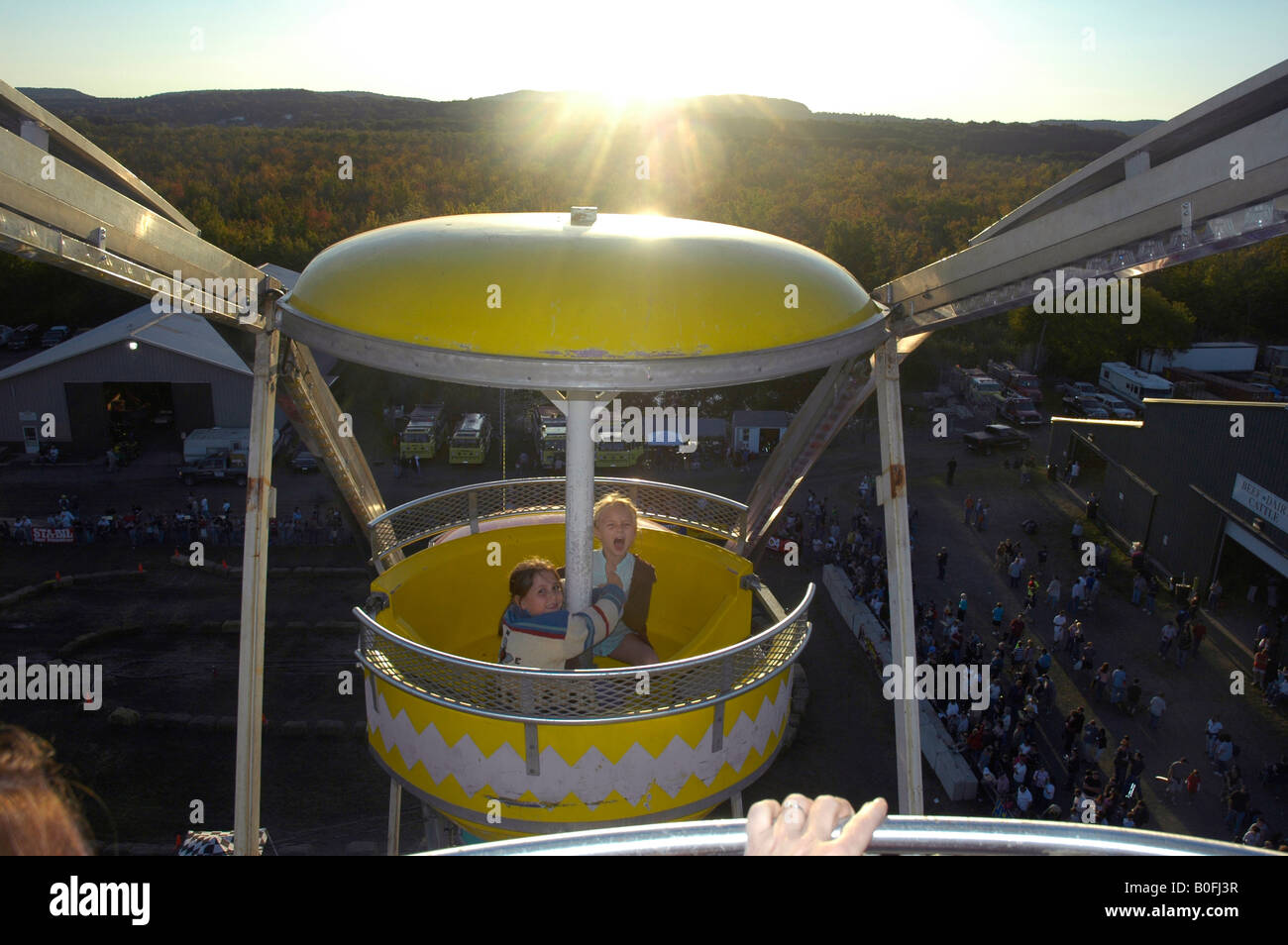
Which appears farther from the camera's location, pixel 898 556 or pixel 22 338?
pixel 22 338

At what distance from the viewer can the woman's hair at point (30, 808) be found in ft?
8.04

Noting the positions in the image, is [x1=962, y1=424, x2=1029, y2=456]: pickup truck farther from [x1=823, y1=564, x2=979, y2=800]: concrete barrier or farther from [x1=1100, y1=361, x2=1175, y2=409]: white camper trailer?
[x1=823, y1=564, x2=979, y2=800]: concrete barrier

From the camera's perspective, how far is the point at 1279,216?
618 centimetres

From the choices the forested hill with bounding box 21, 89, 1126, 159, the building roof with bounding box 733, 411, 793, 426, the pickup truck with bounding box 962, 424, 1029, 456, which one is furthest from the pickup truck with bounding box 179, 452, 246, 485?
the forested hill with bounding box 21, 89, 1126, 159

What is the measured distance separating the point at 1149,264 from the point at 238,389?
138 ft

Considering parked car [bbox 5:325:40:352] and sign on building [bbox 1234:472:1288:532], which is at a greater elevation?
parked car [bbox 5:325:40:352]

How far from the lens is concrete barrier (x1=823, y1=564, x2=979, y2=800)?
20.1 meters

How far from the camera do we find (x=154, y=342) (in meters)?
40.8

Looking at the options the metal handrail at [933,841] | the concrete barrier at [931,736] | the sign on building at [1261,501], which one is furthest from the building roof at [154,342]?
the metal handrail at [933,841]

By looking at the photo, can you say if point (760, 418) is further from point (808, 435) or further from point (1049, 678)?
point (808, 435)

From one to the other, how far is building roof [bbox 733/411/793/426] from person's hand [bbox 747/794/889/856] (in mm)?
41064

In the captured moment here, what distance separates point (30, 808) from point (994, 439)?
47.1 m

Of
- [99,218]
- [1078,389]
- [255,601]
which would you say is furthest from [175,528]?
[1078,389]
